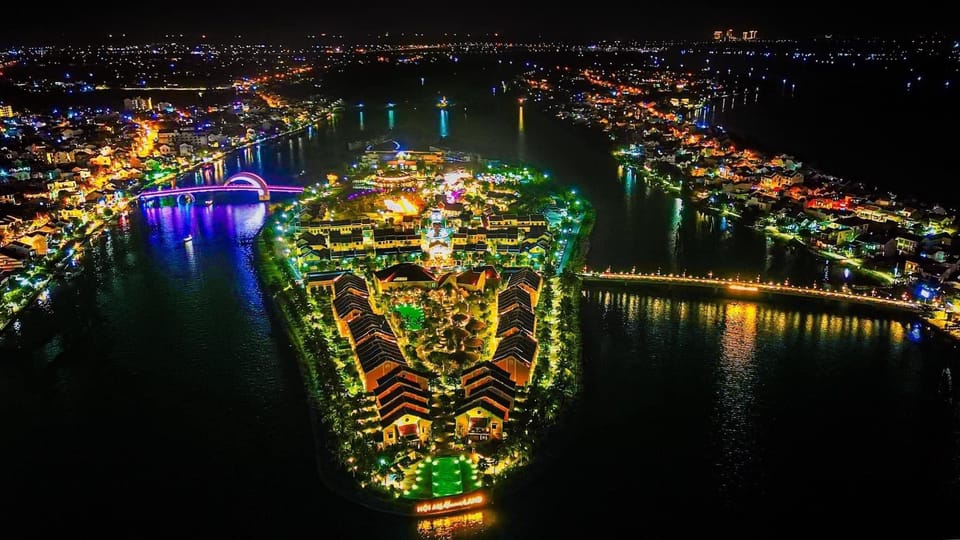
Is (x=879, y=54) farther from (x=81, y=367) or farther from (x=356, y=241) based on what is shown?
(x=81, y=367)

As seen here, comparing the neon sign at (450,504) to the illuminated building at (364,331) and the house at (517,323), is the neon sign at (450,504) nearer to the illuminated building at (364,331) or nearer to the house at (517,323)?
the illuminated building at (364,331)

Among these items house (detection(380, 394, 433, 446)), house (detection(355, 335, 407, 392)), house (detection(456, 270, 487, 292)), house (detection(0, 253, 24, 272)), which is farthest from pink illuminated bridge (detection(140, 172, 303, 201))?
house (detection(380, 394, 433, 446))

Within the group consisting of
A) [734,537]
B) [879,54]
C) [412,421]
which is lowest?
[734,537]

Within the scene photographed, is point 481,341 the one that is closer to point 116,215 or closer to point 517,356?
point 517,356

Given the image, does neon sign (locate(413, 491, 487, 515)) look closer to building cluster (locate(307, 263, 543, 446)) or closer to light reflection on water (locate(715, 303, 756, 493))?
building cluster (locate(307, 263, 543, 446))

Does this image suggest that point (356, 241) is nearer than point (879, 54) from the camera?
Yes

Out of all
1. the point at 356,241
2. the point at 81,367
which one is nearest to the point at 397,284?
the point at 356,241
